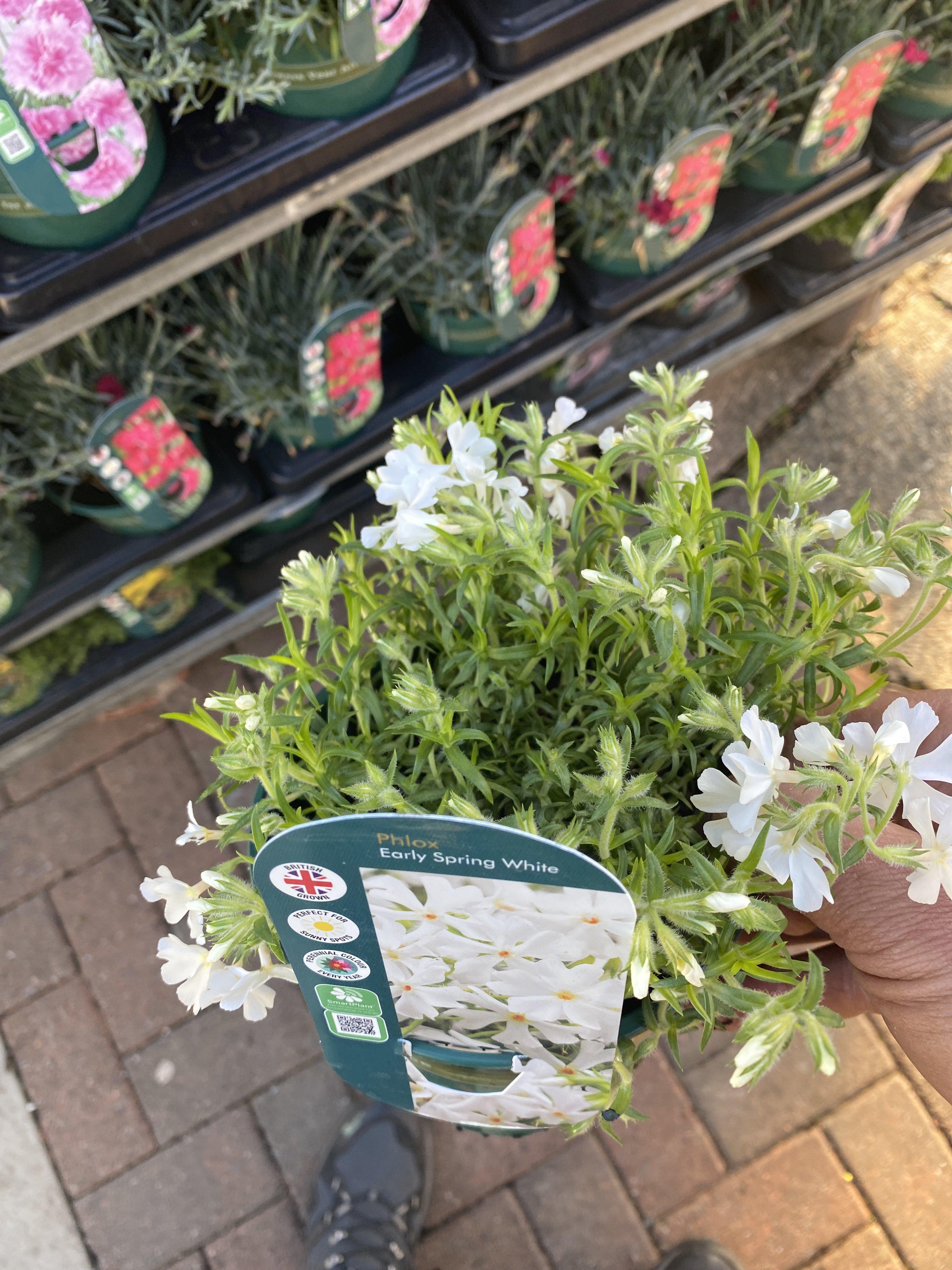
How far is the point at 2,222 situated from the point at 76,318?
14 cm

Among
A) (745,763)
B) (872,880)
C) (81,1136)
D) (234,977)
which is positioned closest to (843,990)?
(872,880)

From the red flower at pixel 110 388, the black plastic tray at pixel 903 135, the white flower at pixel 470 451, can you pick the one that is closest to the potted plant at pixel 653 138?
the black plastic tray at pixel 903 135

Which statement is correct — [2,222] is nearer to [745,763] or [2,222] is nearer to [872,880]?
[745,763]

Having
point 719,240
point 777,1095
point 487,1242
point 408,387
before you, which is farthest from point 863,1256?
point 719,240

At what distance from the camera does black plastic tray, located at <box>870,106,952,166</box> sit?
6.40 feet

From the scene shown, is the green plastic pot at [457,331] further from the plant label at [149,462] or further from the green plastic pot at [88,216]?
the green plastic pot at [88,216]

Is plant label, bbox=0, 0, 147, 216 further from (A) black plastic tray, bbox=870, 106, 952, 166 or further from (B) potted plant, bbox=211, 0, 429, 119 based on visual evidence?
(A) black plastic tray, bbox=870, 106, 952, 166

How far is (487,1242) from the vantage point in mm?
1895

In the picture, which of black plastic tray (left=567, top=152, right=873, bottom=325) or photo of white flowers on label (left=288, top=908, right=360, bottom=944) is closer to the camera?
photo of white flowers on label (left=288, top=908, right=360, bottom=944)

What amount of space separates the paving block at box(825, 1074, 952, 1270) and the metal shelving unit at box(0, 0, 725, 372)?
193 centimetres

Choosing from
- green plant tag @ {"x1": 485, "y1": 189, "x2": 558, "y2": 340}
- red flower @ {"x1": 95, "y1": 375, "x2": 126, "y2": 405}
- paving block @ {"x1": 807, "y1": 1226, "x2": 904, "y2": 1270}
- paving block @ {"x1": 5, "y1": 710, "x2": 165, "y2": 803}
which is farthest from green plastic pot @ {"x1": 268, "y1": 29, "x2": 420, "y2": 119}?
paving block @ {"x1": 807, "y1": 1226, "x2": 904, "y2": 1270}

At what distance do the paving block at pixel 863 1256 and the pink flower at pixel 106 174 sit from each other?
2165 mm

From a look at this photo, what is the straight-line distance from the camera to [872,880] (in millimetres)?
951

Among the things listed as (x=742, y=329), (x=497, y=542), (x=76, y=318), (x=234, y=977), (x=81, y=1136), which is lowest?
(x=81, y=1136)
